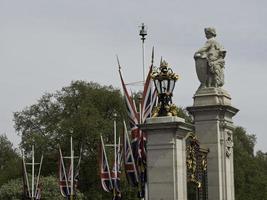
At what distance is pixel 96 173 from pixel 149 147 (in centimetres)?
4147

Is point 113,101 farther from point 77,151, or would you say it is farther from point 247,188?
point 247,188

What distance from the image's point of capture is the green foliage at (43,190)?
176 feet

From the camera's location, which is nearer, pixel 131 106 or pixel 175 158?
pixel 175 158

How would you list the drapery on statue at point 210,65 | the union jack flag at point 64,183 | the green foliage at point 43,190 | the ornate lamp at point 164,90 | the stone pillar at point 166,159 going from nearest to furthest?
1. the stone pillar at point 166,159
2. the ornate lamp at point 164,90
3. the drapery on statue at point 210,65
4. the union jack flag at point 64,183
5. the green foliage at point 43,190

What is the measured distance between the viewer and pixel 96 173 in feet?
190

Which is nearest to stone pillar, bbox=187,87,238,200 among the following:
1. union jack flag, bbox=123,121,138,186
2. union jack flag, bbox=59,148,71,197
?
Result: union jack flag, bbox=123,121,138,186

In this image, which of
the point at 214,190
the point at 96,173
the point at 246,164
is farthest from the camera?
the point at 246,164

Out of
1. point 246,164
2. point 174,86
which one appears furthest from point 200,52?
point 246,164

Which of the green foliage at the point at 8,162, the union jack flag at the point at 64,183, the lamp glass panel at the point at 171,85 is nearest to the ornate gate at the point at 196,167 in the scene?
the lamp glass panel at the point at 171,85

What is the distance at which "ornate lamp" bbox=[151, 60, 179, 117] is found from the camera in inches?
685

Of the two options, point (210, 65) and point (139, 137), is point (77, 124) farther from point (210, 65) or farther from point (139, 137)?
point (210, 65)

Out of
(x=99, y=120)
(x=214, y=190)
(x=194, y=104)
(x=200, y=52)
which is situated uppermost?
(x=99, y=120)

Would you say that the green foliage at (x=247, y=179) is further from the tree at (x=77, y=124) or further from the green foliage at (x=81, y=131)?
the tree at (x=77, y=124)

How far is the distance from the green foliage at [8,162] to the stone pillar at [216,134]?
4309cm
